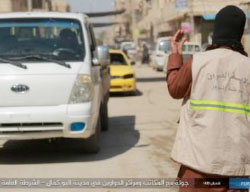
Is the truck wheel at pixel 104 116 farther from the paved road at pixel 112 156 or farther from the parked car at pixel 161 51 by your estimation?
the parked car at pixel 161 51

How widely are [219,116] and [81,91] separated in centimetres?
434

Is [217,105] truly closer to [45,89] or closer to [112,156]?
[45,89]

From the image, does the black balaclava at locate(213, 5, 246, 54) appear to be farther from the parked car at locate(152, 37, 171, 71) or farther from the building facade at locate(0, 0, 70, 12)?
the building facade at locate(0, 0, 70, 12)

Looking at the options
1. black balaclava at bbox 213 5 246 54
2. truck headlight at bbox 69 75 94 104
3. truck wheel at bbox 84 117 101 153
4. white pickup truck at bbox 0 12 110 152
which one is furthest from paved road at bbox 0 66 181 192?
black balaclava at bbox 213 5 246 54

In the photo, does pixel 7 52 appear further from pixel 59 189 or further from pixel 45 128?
pixel 59 189

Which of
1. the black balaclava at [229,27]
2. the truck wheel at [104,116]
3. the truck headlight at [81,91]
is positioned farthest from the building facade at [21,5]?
the black balaclava at [229,27]

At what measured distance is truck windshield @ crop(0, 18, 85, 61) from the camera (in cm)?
739

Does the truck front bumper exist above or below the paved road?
above

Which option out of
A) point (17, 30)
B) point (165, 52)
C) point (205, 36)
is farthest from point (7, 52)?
point (205, 36)

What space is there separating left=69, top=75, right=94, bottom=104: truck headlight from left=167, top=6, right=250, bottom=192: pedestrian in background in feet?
13.4

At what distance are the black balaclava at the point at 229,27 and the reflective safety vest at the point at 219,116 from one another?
0.22 ft

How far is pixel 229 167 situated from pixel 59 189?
3.46 metres

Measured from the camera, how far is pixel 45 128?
6.83 metres

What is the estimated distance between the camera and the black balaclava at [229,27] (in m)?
2.89
